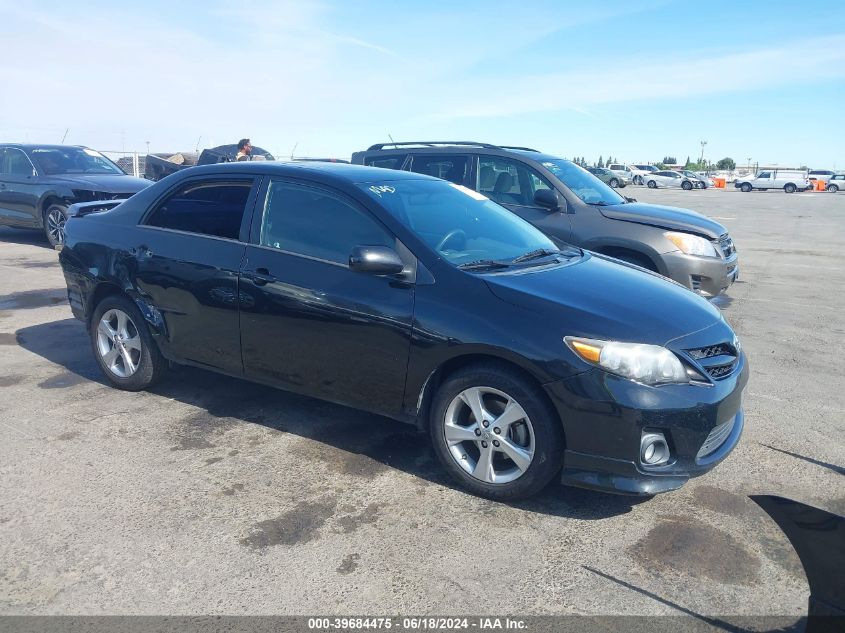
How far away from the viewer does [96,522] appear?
3471 millimetres

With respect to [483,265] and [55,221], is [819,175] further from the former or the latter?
[483,265]

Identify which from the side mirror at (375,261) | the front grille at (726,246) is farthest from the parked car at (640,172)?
the side mirror at (375,261)

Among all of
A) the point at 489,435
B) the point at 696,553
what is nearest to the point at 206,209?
the point at 489,435

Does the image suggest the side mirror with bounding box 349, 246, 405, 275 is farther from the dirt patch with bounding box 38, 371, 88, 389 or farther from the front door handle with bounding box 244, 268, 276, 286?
the dirt patch with bounding box 38, 371, 88, 389

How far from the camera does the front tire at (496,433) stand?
3559 mm

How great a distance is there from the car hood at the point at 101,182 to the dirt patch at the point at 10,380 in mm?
6204

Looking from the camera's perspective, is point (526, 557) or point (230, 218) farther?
point (230, 218)

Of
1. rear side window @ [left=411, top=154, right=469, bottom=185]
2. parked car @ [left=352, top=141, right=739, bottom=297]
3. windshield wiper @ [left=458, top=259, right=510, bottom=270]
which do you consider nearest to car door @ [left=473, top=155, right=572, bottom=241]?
parked car @ [left=352, top=141, right=739, bottom=297]

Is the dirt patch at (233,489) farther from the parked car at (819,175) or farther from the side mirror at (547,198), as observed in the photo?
the parked car at (819,175)

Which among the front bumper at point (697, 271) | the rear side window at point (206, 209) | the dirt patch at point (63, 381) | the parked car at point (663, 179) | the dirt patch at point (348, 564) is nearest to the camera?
the dirt patch at point (348, 564)

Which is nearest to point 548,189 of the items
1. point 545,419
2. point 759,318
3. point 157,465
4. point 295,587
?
point 759,318

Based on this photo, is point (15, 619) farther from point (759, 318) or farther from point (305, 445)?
point (759, 318)

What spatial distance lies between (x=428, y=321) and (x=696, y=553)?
1.71 meters

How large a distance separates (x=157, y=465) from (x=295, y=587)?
4.89ft
